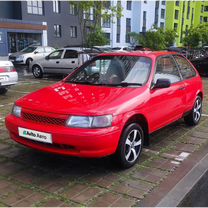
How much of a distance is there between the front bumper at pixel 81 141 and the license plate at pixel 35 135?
0.15ft

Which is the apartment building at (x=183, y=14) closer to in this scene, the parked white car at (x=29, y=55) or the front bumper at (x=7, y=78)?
the parked white car at (x=29, y=55)

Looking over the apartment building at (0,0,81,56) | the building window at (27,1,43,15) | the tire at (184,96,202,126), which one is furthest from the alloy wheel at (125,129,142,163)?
the building window at (27,1,43,15)

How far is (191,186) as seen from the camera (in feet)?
12.5

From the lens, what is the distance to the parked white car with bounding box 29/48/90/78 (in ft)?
45.4

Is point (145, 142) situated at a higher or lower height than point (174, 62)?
lower

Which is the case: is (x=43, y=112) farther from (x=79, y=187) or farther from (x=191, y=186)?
(x=191, y=186)

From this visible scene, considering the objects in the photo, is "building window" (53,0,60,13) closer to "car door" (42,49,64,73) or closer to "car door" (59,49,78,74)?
"car door" (42,49,64,73)

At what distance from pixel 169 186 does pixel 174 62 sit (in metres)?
2.64

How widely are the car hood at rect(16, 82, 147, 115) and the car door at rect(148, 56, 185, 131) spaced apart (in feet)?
1.15

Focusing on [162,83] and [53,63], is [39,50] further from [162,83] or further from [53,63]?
[162,83]

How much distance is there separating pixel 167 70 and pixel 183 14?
64.1 meters

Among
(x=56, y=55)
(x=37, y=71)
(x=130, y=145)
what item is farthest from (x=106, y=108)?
(x=37, y=71)

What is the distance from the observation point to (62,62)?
1416 cm

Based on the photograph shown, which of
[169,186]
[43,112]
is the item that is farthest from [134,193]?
[43,112]
